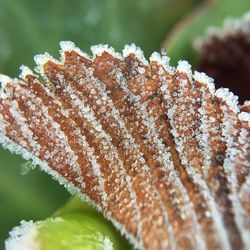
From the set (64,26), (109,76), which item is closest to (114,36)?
(64,26)

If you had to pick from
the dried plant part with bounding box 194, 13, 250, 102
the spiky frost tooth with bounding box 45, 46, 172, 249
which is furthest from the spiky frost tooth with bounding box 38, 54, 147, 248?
the dried plant part with bounding box 194, 13, 250, 102

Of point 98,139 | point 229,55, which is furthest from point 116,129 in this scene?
point 229,55

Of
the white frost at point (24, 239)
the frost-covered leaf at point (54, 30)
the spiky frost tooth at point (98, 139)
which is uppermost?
the frost-covered leaf at point (54, 30)

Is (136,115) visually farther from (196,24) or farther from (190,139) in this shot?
(196,24)

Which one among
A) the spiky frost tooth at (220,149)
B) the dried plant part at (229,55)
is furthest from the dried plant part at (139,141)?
the dried plant part at (229,55)

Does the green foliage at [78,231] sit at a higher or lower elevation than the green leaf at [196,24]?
lower

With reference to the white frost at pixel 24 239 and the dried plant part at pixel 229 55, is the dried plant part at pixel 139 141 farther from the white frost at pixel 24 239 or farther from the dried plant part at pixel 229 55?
the dried plant part at pixel 229 55

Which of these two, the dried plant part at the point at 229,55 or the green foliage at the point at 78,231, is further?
the dried plant part at the point at 229,55
